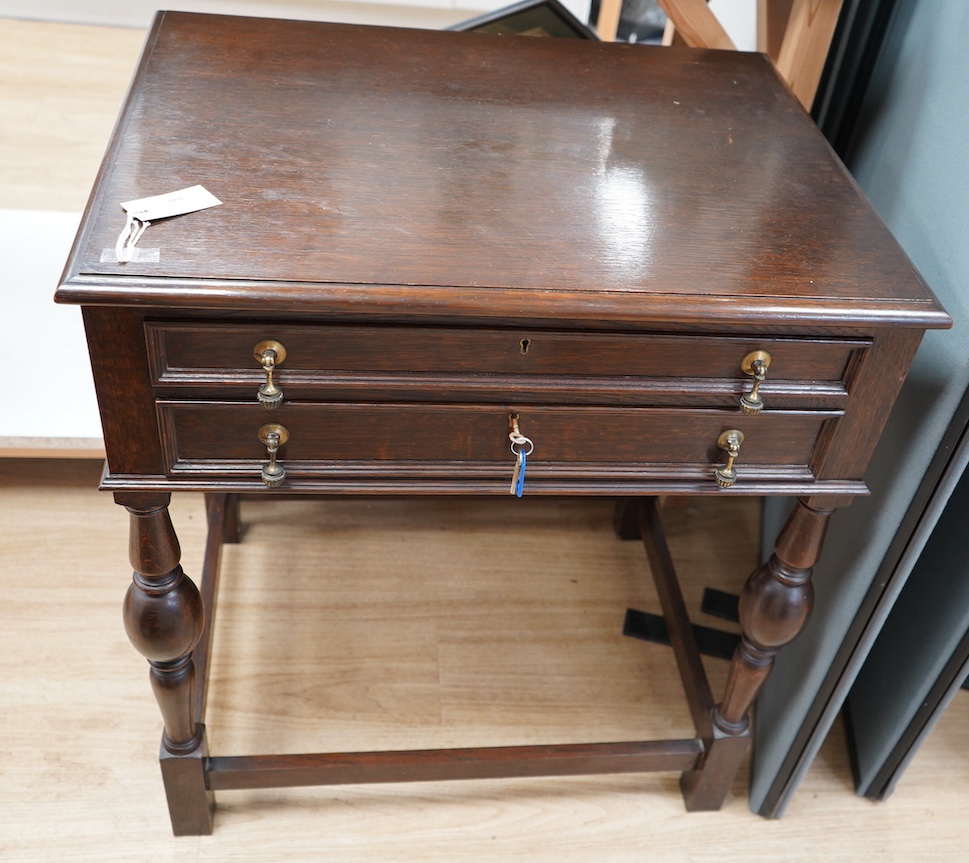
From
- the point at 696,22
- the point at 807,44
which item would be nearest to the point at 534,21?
the point at 696,22

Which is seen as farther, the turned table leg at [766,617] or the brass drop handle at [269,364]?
the turned table leg at [766,617]

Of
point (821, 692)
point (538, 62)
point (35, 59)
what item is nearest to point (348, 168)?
point (538, 62)

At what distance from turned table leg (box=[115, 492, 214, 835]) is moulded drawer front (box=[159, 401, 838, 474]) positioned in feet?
0.26

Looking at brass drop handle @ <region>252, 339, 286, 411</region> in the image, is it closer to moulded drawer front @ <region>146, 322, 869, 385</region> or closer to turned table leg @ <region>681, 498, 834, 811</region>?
moulded drawer front @ <region>146, 322, 869, 385</region>

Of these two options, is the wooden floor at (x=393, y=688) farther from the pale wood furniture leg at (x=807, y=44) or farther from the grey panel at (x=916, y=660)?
the pale wood furniture leg at (x=807, y=44)

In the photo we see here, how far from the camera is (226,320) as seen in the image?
0.73m

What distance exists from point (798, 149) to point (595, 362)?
0.33 meters

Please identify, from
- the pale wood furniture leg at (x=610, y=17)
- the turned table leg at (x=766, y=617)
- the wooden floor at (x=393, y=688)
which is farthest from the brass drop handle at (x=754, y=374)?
the pale wood furniture leg at (x=610, y=17)

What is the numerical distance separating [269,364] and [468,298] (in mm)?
150

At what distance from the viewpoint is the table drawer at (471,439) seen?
79 cm

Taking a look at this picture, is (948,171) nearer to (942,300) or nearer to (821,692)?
(942,300)

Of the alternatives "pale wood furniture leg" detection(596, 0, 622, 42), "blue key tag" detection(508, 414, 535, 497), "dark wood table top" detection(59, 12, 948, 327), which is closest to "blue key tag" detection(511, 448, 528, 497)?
"blue key tag" detection(508, 414, 535, 497)

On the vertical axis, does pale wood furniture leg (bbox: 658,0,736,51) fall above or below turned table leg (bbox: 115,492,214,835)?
above

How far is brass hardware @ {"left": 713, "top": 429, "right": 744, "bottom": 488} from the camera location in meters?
0.83
